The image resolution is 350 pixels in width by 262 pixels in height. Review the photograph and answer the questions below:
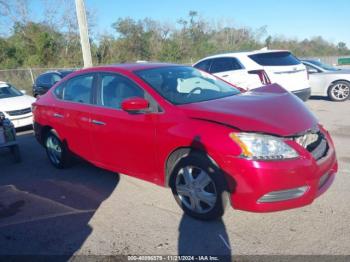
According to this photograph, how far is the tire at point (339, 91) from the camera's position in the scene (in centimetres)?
1098

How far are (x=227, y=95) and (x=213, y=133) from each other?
1147 millimetres

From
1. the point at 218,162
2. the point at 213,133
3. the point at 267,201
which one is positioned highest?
the point at 213,133

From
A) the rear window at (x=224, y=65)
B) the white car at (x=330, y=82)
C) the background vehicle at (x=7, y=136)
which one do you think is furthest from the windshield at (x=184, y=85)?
the white car at (x=330, y=82)

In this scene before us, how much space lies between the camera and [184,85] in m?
4.29

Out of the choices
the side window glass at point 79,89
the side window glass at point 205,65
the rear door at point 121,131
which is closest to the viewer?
the rear door at point 121,131

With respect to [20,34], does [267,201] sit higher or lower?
lower

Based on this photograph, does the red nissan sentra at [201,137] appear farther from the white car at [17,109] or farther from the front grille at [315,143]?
the white car at [17,109]

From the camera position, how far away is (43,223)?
12.4 ft

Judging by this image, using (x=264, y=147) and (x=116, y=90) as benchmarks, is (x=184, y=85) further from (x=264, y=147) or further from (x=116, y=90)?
(x=264, y=147)

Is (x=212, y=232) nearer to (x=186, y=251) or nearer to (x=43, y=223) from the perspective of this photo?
(x=186, y=251)

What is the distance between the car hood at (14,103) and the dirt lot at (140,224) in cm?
430

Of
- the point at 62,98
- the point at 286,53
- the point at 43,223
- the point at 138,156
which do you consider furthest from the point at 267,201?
the point at 286,53

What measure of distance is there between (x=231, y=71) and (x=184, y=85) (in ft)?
16.1

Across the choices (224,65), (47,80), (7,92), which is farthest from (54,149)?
(47,80)
